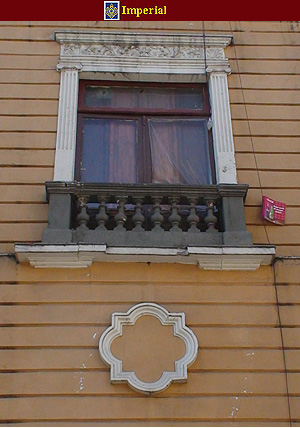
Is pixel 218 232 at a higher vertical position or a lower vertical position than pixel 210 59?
lower

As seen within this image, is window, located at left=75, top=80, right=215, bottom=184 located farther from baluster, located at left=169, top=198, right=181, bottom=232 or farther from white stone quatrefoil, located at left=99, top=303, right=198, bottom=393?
white stone quatrefoil, located at left=99, top=303, right=198, bottom=393

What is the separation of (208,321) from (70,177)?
87.6 inches

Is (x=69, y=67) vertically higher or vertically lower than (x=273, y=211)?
higher

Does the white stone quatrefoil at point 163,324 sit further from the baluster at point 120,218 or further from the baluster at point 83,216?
the baluster at point 83,216

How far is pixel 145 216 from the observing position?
709 cm

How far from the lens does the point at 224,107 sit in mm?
7781

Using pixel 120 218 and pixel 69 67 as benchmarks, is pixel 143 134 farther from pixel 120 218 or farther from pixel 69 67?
pixel 120 218

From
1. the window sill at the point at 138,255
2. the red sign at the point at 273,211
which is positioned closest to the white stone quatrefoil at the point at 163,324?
the window sill at the point at 138,255

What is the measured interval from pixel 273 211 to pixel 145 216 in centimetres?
139

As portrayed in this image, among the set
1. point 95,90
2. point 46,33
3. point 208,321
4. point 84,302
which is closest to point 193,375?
point 208,321

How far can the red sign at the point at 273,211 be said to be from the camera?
23.0 ft

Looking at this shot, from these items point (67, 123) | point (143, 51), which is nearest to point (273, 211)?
point (67, 123)

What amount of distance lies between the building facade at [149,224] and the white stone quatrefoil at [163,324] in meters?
0.02
